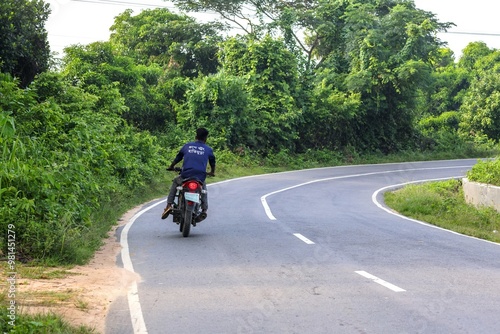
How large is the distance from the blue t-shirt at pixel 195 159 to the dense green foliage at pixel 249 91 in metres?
3.01

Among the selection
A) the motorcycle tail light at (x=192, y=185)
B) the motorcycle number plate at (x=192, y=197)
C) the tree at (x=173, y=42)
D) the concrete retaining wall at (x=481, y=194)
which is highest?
the tree at (x=173, y=42)

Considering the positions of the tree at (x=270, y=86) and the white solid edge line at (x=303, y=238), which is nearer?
the white solid edge line at (x=303, y=238)

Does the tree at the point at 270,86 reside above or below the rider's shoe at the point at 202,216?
above

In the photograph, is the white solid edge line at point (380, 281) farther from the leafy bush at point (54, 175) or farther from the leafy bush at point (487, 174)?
the leafy bush at point (487, 174)

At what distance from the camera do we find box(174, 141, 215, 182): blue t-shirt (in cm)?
1241

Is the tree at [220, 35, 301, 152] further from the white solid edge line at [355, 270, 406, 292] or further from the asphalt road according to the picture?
the white solid edge line at [355, 270, 406, 292]

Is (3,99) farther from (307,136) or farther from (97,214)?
(307,136)

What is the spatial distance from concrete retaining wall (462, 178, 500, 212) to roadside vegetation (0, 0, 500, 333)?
528 mm

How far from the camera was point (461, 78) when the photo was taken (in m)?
61.2

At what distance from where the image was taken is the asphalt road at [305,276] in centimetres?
621

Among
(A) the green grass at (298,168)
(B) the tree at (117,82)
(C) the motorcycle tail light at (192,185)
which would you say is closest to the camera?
(A) the green grass at (298,168)

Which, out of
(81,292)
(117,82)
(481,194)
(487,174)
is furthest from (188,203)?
(117,82)

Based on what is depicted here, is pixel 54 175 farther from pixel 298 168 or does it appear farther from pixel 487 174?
pixel 298 168

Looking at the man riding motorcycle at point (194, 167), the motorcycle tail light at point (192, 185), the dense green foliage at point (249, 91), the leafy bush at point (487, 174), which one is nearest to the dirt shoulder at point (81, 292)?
the motorcycle tail light at point (192, 185)
